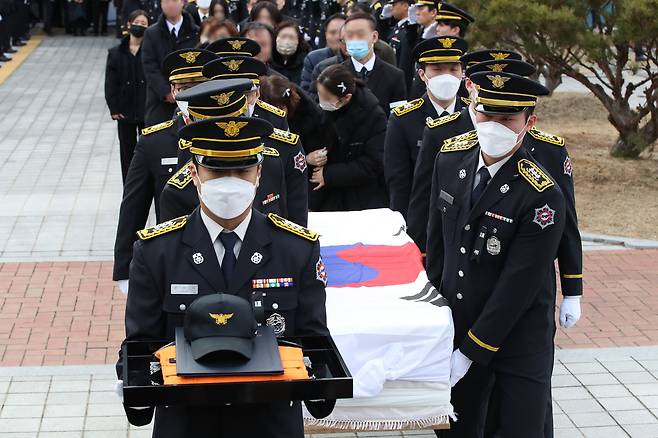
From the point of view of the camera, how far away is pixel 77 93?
18094 mm

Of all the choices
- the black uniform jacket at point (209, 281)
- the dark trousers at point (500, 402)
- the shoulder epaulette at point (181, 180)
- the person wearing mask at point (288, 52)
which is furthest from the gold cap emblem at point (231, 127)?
the person wearing mask at point (288, 52)

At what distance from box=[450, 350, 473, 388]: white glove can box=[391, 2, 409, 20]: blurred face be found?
25.7 ft

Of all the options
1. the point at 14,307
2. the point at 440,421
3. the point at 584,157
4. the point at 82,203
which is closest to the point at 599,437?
the point at 440,421

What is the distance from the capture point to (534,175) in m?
4.53

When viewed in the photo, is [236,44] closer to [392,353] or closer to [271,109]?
[271,109]

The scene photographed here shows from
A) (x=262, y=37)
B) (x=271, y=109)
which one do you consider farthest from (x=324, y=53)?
(x=271, y=109)

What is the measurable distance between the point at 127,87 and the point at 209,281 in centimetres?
785

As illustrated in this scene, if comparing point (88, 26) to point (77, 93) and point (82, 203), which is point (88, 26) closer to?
point (77, 93)

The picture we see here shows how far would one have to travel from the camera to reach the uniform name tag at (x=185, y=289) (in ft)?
11.2

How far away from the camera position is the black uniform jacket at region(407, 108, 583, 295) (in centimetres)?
499

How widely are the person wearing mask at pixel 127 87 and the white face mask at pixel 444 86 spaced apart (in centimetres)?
509

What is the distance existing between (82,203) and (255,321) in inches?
312

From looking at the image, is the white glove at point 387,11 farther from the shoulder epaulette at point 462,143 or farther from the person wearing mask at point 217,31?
the shoulder epaulette at point 462,143

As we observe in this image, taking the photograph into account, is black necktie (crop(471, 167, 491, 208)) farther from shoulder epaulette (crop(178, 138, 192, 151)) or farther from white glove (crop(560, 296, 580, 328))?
shoulder epaulette (crop(178, 138, 192, 151))
